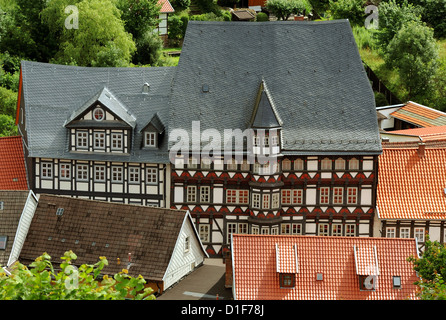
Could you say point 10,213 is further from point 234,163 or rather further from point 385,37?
point 385,37

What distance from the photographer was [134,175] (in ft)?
193

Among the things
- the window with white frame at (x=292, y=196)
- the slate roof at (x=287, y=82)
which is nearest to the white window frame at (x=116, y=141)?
the slate roof at (x=287, y=82)

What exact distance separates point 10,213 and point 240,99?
15.3m

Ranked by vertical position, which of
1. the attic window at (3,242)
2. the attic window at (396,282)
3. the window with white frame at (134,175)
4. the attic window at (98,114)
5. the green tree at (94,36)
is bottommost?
the attic window at (396,282)

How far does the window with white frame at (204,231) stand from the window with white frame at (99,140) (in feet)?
25.2

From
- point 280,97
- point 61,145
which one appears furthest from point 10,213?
point 280,97

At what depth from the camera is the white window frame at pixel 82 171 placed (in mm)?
59312

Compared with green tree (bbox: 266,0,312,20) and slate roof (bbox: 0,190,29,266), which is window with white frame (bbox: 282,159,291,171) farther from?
green tree (bbox: 266,0,312,20)

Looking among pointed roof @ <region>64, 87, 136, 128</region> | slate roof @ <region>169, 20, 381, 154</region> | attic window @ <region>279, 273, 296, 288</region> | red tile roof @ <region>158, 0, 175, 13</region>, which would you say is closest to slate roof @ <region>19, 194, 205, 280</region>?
pointed roof @ <region>64, 87, 136, 128</region>

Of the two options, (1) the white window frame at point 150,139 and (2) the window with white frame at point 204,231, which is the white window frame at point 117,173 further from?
(2) the window with white frame at point 204,231

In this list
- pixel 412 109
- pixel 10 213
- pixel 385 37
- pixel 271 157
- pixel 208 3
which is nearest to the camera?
pixel 10 213

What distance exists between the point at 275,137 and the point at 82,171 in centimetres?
1214

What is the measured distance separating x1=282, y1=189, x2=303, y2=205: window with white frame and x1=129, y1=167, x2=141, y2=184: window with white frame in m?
8.85

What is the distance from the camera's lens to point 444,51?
9675 cm
